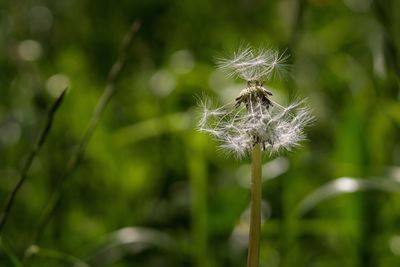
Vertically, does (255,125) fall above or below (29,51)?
below

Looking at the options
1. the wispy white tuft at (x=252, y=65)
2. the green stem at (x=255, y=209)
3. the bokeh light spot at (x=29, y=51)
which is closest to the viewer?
the green stem at (x=255, y=209)

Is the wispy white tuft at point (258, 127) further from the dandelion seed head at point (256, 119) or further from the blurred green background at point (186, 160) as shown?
the blurred green background at point (186, 160)

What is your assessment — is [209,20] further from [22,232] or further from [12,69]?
[22,232]

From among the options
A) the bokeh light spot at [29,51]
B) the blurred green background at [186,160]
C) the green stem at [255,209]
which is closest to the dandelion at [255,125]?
the green stem at [255,209]

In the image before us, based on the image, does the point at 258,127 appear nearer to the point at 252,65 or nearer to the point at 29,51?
the point at 252,65

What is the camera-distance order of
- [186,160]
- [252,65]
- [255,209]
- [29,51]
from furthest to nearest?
[186,160] < [29,51] < [252,65] < [255,209]

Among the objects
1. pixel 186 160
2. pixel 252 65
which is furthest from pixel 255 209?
pixel 186 160
